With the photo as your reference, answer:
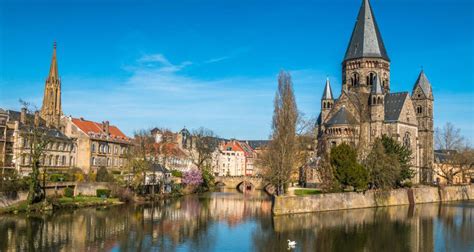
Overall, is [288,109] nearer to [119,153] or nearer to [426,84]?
[119,153]

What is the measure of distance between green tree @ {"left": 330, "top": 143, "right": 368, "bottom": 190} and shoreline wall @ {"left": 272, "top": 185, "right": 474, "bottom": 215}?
1433mm

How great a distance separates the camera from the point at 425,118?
332 feet

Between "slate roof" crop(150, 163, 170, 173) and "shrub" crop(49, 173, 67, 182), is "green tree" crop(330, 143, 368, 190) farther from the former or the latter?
"shrub" crop(49, 173, 67, 182)

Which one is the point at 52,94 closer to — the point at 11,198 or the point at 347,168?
the point at 11,198

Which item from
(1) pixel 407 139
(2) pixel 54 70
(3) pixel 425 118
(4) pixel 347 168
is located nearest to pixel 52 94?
(2) pixel 54 70

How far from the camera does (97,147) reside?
82812 mm

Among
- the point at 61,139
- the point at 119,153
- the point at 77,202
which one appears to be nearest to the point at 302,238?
the point at 77,202

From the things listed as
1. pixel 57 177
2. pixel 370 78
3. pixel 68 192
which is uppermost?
pixel 370 78

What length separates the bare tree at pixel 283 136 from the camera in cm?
5841

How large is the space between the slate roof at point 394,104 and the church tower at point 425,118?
29.9ft

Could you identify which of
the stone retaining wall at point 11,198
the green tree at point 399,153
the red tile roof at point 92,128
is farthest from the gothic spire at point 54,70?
the green tree at point 399,153

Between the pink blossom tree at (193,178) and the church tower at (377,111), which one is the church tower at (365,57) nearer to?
the church tower at (377,111)

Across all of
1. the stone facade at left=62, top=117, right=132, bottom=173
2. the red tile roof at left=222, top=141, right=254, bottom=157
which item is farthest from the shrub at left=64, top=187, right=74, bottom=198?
the red tile roof at left=222, top=141, right=254, bottom=157

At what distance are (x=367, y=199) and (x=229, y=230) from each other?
25.8 metres
